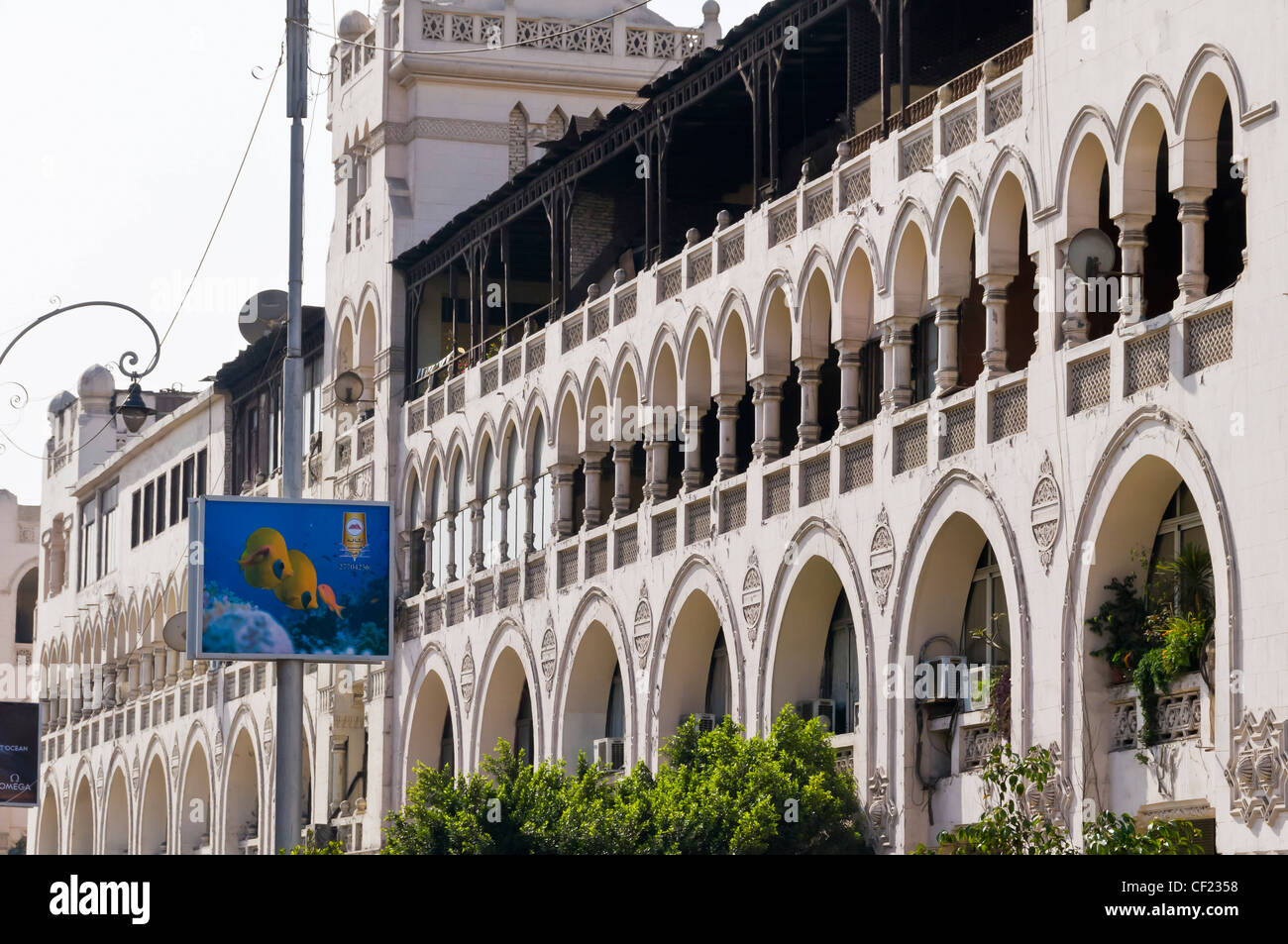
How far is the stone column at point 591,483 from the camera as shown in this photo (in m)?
39.5

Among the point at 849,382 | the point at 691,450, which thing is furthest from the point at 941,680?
the point at 691,450

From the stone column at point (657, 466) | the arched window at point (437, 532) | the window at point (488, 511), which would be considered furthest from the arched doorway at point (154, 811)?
the stone column at point (657, 466)

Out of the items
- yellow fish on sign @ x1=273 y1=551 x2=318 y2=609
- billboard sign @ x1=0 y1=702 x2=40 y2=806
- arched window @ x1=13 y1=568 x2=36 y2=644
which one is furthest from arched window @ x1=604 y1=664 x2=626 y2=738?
arched window @ x1=13 y1=568 x2=36 y2=644

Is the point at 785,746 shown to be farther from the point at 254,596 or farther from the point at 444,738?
the point at 444,738

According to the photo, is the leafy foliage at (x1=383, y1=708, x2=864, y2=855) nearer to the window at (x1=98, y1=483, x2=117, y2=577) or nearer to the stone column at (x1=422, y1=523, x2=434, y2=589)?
the stone column at (x1=422, y1=523, x2=434, y2=589)

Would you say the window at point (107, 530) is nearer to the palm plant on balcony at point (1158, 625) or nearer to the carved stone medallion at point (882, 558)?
the carved stone medallion at point (882, 558)

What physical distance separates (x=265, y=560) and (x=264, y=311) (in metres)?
7.07

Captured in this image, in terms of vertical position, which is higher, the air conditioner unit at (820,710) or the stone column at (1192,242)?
the stone column at (1192,242)

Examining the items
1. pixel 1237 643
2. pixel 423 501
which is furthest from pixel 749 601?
pixel 423 501

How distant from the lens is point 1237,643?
73.3 feet

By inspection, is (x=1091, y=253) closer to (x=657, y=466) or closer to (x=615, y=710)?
(x=657, y=466)

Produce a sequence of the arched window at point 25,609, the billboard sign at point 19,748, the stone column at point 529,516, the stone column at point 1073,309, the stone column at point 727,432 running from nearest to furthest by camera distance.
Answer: the stone column at point 1073,309, the stone column at point 727,432, the billboard sign at point 19,748, the stone column at point 529,516, the arched window at point 25,609

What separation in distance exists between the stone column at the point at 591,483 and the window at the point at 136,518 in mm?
30273
